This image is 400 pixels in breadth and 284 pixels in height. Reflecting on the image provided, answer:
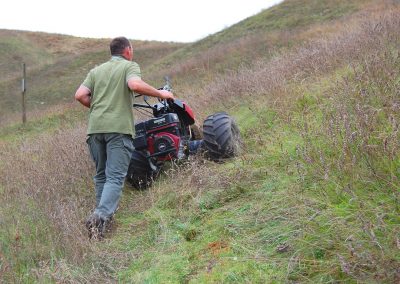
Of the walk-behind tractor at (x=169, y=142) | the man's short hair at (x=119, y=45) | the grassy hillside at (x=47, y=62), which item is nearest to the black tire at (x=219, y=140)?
the walk-behind tractor at (x=169, y=142)

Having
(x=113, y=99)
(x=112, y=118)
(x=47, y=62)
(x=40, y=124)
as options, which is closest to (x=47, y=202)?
(x=112, y=118)

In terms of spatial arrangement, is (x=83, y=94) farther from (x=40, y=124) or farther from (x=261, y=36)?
(x=261, y=36)

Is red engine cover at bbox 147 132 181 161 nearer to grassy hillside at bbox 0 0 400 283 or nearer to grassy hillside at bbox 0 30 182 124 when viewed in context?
grassy hillside at bbox 0 0 400 283

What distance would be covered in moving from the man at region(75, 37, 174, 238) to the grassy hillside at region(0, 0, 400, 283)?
15.1 inches

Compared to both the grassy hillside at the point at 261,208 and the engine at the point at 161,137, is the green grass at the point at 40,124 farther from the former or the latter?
the engine at the point at 161,137

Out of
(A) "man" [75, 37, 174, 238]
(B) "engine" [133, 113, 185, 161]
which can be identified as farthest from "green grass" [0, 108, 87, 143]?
(A) "man" [75, 37, 174, 238]

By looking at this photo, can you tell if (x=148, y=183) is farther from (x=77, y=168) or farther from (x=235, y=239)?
(x=235, y=239)

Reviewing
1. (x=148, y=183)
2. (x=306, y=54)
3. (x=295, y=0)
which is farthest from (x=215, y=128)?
(x=295, y=0)

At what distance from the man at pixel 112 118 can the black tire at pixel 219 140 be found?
77cm

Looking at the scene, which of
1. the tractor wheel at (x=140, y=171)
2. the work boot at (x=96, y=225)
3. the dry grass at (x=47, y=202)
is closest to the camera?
the dry grass at (x=47, y=202)

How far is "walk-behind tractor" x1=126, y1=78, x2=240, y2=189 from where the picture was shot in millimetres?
Result: 5230

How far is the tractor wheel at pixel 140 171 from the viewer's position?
5406mm

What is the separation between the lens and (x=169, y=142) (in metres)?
5.17

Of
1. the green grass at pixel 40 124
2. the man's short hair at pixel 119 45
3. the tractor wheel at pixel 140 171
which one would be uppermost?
the man's short hair at pixel 119 45
